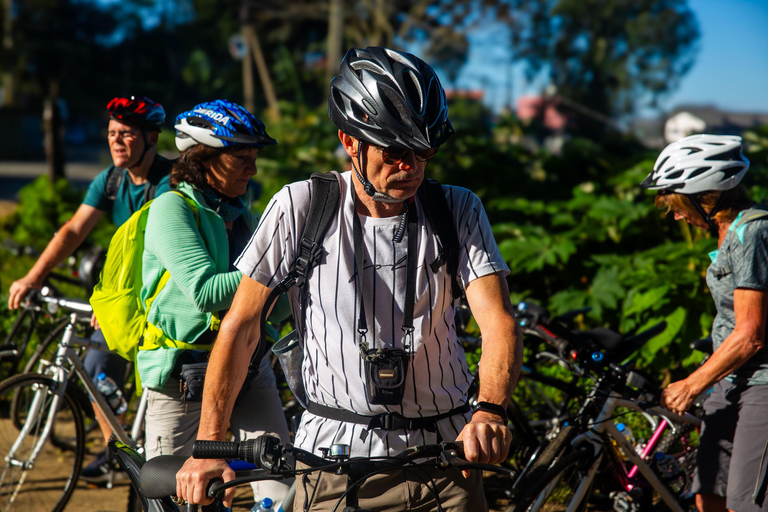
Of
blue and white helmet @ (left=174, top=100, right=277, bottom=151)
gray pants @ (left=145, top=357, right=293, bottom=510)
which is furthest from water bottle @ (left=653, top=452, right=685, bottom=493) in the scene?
blue and white helmet @ (left=174, top=100, right=277, bottom=151)

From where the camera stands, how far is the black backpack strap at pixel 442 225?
2.00 m

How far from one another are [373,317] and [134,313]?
60.6 inches

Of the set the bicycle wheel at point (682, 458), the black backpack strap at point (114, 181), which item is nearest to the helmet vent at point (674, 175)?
the bicycle wheel at point (682, 458)

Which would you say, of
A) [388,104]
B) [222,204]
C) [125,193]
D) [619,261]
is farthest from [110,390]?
[619,261]

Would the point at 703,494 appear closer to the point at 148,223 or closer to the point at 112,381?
the point at 148,223

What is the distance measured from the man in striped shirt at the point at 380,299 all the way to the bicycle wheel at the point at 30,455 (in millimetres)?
2305

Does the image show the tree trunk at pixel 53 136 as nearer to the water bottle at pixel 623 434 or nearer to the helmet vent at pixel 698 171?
the water bottle at pixel 623 434

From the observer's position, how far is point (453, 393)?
6.75 feet

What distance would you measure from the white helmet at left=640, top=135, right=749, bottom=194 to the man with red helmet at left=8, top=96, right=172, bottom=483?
248 centimetres

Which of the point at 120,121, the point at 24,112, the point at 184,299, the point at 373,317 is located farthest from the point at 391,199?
the point at 24,112

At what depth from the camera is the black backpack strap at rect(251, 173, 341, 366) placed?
199 centimetres

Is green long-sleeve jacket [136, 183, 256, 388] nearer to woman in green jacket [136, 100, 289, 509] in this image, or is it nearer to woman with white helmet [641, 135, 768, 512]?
woman in green jacket [136, 100, 289, 509]

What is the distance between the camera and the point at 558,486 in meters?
3.08

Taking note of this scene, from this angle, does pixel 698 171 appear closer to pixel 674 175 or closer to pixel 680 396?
pixel 674 175
